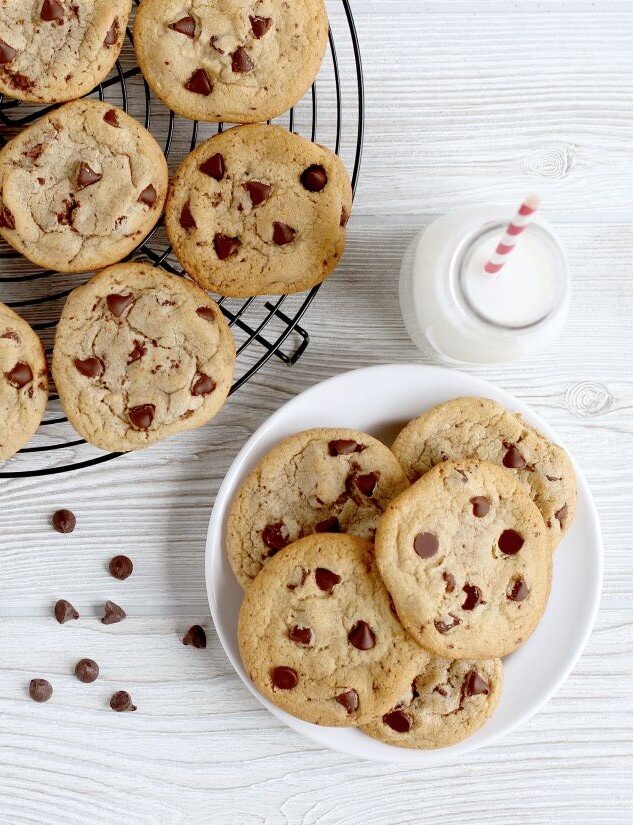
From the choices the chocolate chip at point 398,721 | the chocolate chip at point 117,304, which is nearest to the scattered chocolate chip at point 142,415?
the chocolate chip at point 117,304

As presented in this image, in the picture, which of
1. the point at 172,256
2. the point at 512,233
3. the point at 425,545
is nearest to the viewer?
the point at 512,233

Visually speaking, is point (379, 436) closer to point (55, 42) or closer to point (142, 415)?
point (142, 415)

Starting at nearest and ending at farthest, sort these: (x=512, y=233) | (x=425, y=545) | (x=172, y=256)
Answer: (x=512, y=233) < (x=425, y=545) < (x=172, y=256)

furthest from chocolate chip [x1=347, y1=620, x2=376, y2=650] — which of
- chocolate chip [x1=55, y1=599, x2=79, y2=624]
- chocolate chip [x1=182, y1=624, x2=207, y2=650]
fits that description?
chocolate chip [x1=55, y1=599, x2=79, y2=624]

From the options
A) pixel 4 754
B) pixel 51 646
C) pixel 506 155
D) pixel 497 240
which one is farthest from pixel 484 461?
pixel 4 754

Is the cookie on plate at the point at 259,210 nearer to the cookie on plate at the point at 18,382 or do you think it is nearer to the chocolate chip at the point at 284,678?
the cookie on plate at the point at 18,382

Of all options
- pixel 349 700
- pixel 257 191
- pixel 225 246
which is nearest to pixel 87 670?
pixel 349 700

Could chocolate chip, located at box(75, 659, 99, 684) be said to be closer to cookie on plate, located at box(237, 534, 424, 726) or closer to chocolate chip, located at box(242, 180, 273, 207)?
cookie on plate, located at box(237, 534, 424, 726)
